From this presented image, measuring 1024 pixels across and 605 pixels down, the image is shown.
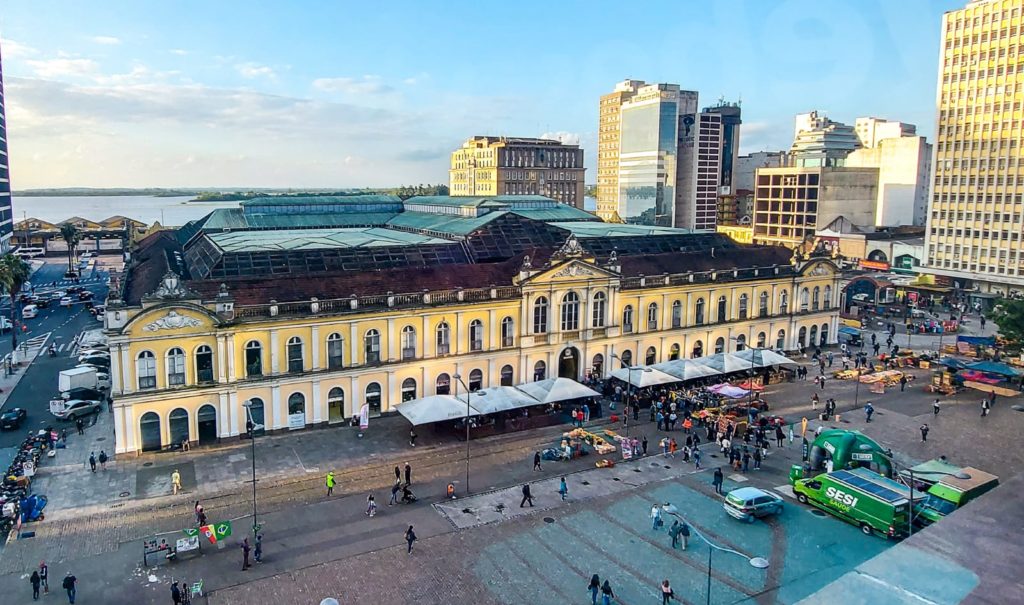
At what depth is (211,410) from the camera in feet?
147

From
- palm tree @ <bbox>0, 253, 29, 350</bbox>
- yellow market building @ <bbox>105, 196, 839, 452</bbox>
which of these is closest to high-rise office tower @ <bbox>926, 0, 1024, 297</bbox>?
yellow market building @ <bbox>105, 196, 839, 452</bbox>

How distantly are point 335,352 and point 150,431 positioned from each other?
38.4ft

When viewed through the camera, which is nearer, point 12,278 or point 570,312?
point 570,312

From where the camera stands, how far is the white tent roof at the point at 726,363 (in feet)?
186

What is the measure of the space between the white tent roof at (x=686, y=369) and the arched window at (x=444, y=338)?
1587 cm

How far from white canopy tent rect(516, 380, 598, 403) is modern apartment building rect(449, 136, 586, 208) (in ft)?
384

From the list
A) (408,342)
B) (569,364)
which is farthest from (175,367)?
(569,364)

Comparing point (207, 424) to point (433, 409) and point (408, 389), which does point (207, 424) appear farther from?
point (433, 409)

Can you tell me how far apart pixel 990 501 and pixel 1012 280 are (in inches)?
3259

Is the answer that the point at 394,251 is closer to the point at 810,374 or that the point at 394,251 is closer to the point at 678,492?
the point at 678,492

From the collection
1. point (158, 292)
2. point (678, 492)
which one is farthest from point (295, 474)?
point (678, 492)

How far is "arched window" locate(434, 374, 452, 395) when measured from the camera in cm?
5220

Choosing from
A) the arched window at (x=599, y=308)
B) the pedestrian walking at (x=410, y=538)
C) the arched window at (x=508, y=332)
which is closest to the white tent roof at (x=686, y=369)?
the arched window at (x=599, y=308)

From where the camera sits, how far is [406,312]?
49844 mm
